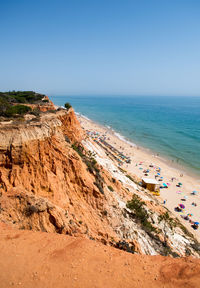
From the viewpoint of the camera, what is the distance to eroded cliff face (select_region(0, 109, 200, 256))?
33.7ft

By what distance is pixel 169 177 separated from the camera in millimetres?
43375

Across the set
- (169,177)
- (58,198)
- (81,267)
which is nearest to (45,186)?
(58,198)

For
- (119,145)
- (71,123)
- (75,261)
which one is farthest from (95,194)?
(119,145)

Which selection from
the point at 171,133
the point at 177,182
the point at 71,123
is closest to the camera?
the point at 71,123

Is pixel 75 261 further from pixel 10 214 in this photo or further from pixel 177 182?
pixel 177 182

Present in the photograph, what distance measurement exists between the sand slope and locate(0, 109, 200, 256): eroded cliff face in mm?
2152

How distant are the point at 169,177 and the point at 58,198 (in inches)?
1449

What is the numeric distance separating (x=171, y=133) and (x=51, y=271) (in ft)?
263

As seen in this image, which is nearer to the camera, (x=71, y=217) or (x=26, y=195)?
(x=26, y=195)

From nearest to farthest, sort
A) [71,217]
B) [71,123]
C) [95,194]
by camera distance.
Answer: [71,217] < [95,194] < [71,123]

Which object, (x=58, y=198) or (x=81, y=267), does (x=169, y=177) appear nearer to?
(x=58, y=198)

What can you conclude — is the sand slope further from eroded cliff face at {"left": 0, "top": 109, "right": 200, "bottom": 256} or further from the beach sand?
the beach sand

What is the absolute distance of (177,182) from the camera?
135 ft

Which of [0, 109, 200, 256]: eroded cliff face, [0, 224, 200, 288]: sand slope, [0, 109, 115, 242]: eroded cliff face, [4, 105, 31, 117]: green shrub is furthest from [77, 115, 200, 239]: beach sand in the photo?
[4, 105, 31, 117]: green shrub
